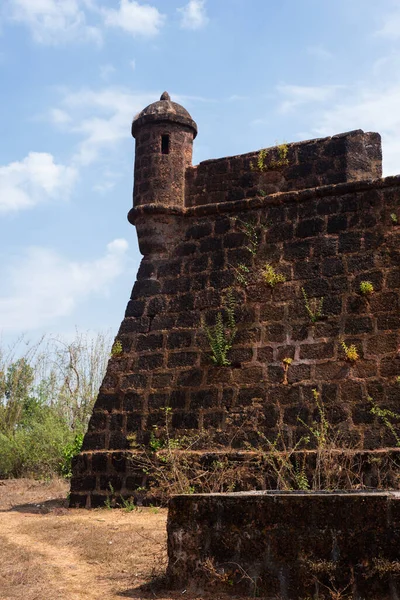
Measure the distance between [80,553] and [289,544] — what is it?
8.66 ft

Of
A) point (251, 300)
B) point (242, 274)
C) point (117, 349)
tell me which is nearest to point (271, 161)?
point (242, 274)

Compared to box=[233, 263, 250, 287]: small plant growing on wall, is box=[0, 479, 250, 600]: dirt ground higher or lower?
lower

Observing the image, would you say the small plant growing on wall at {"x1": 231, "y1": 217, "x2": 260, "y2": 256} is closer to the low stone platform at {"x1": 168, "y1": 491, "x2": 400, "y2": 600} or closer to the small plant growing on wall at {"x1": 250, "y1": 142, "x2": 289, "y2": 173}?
the small plant growing on wall at {"x1": 250, "y1": 142, "x2": 289, "y2": 173}

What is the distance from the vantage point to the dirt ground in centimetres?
524

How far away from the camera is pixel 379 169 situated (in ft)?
31.7

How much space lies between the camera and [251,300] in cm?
970

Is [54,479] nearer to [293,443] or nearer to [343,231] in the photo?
[293,443]

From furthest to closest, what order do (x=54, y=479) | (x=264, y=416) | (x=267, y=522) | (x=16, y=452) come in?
(x=16, y=452), (x=54, y=479), (x=264, y=416), (x=267, y=522)

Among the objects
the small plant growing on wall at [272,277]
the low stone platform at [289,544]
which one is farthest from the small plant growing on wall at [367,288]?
the low stone platform at [289,544]

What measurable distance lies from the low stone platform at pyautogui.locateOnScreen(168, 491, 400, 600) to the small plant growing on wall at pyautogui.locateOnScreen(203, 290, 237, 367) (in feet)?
14.7

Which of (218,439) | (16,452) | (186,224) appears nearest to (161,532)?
(218,439)

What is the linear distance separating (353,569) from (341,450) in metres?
3.90

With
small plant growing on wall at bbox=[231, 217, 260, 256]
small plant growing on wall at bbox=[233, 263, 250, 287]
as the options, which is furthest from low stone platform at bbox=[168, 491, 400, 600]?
small plant growing on wall at bbox=[231, 217, 260, 256]

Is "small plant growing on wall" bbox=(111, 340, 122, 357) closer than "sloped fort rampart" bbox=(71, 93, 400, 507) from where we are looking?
No
